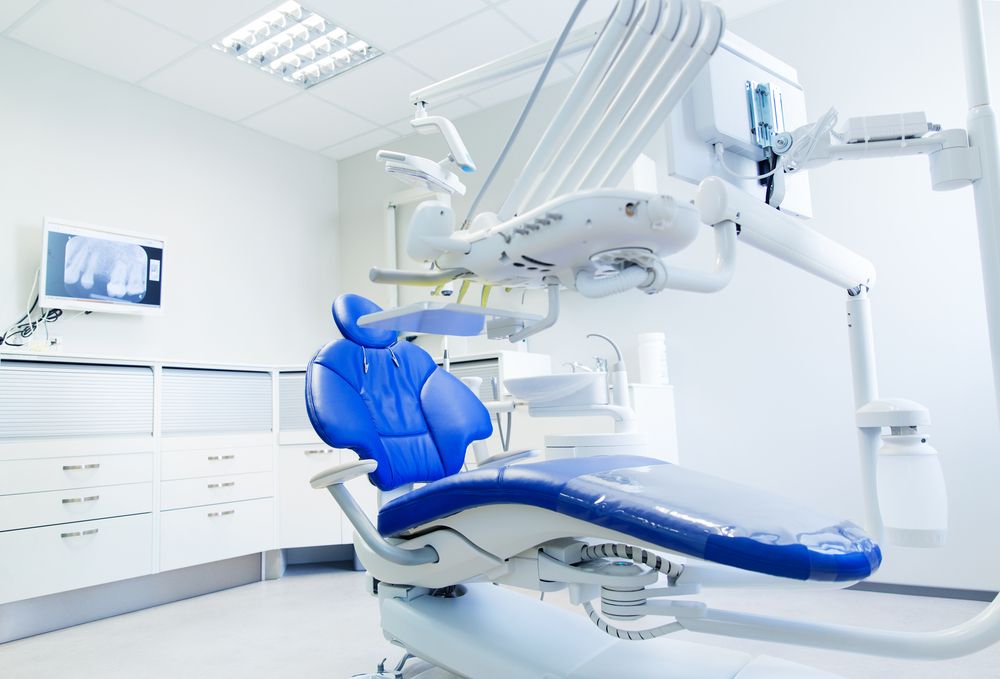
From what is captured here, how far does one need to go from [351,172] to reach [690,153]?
419 centimetres

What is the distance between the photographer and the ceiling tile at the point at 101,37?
3.26 m

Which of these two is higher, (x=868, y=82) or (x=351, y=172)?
(x=351, y=172)

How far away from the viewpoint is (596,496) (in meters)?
1.06

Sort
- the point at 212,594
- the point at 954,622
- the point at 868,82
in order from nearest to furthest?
the point at 954,622 < the point at 868,82 < the point at 212,594

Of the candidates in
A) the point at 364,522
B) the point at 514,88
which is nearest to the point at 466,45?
the point at 514,88

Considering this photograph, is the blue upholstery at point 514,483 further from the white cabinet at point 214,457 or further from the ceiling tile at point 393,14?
the ceiling tile at point 393,14

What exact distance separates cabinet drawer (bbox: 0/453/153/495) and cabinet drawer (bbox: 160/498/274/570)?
27cm

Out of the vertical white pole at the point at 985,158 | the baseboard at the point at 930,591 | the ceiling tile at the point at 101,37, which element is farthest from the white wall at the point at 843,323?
the ceiling tile at the point at 101,37

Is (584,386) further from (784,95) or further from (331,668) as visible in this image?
(331,668)

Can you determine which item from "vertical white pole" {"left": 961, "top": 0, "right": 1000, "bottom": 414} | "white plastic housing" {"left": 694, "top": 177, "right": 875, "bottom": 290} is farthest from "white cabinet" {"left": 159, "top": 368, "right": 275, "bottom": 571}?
"vertical white pole" {"left": 961, "top": 0, "right": 1000, "bottom": 414}

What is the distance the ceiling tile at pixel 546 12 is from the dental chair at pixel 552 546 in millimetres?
2225

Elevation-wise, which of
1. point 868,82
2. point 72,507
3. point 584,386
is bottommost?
point 72,507

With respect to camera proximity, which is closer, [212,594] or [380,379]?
[380,379]

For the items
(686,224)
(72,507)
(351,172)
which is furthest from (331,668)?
(351,172)
